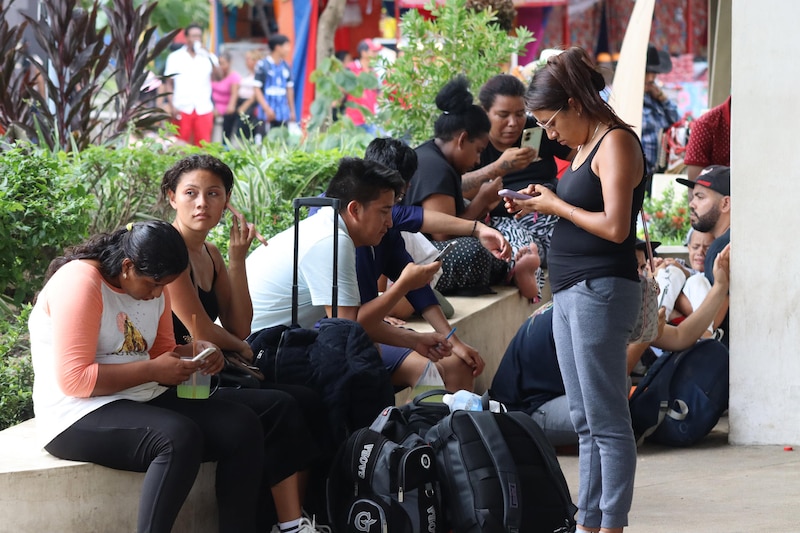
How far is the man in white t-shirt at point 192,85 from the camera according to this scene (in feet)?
48.1

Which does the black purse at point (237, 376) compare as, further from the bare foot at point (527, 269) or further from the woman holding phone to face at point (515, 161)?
the bare foot at point (527, 269)

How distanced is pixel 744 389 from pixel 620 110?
4412 millimetres

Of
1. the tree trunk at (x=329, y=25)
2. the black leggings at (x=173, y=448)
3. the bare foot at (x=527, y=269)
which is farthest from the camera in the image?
the tree trunk at (x=329, y=25)

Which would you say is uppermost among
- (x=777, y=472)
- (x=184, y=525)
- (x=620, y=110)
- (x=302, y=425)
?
(x=620, y=110)

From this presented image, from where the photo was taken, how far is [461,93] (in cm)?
631

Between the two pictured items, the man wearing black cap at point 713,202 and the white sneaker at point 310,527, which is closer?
the white sneaker at point 310,527

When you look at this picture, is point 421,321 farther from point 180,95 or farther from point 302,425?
point 180,95

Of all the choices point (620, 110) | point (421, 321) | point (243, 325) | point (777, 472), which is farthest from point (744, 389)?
point (620, 110)

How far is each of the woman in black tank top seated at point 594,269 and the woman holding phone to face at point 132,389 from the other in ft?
3.45

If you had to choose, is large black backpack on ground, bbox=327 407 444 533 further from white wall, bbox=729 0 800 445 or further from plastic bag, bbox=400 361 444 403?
white wall, bbox=729 0 800 445

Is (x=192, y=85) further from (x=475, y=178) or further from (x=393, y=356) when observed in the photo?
(x=393, y=356)

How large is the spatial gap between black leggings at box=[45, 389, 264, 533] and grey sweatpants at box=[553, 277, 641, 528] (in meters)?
1.05

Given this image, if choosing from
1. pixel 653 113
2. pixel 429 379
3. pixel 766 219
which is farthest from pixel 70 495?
pixel 653 113

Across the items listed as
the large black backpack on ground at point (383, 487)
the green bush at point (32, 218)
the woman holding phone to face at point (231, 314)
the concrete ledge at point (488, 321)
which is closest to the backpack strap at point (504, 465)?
the large black backpack on ground at point (383, 487)
